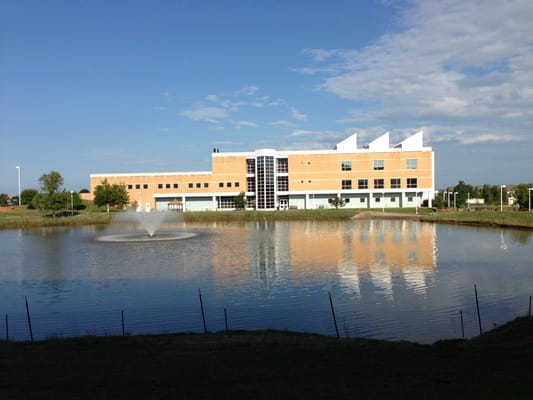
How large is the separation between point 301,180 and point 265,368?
85336 mm

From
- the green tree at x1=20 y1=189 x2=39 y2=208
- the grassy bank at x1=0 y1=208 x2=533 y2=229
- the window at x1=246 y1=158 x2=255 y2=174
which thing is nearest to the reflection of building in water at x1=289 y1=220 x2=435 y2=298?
the grassy bank at x1=0 y1=208 x2=533 y2=229

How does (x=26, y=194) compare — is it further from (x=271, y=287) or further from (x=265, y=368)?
(x=265, y=368)

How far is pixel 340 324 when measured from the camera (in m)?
16.8

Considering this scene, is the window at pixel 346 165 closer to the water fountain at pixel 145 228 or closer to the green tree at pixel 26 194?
the water fountain at pixel 145 228

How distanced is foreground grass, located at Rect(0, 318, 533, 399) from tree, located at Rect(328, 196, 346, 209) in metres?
77.0

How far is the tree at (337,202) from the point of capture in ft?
296

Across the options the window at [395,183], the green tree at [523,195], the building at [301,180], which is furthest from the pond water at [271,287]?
the building at [301,180]

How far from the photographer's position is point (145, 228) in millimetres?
65188

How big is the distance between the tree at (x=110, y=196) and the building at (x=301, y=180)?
5.19 m

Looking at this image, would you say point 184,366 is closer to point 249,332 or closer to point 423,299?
point 249,332

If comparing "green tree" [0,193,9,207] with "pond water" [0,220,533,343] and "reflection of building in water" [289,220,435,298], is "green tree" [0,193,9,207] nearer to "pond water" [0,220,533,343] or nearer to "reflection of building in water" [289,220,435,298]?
"pond water" [0,220,533,343]

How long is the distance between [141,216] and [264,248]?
38.9 metres

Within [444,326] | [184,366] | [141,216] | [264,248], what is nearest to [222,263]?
[264,248]

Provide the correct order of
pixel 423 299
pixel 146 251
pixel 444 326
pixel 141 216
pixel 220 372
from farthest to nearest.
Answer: pixel 141 216 < pixel 146 251 < pixel 423 299 < pixel 444 326 < pixel 220 372
